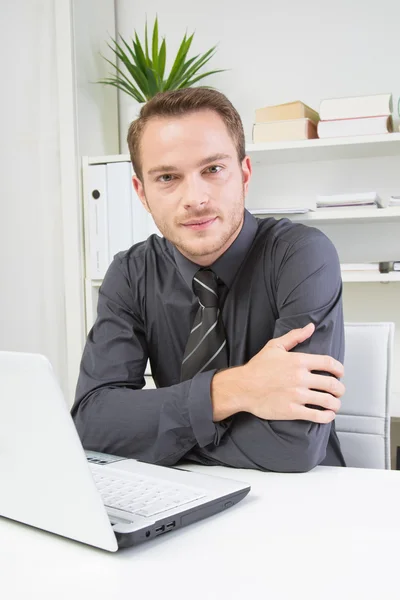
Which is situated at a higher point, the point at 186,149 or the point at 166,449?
the point at 186,149

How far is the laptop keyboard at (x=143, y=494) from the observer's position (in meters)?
0.75

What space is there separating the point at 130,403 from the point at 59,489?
49 cm

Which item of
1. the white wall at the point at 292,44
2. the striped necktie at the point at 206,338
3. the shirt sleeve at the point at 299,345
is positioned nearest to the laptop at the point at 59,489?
the shirt sleeve at the point at 299,345

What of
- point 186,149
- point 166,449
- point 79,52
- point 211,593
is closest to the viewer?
point 211,593

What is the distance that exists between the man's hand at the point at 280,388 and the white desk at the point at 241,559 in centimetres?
22

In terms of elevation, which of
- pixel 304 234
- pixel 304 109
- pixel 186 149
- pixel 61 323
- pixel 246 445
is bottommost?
pixel 61 323

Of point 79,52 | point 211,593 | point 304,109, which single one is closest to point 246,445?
point 211,593

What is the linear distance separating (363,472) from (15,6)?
7.11 feet

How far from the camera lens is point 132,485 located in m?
0.84

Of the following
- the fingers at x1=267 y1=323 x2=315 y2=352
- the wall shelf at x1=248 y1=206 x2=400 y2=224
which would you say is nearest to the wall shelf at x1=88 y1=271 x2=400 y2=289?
the wall shelf at x1=248 y1=206 x2=400 y2=224

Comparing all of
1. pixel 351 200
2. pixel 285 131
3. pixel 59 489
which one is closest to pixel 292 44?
pixel 285 131

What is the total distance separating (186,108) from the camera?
1339 mm

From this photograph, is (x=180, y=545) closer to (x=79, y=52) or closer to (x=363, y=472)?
(x=363, y=472)

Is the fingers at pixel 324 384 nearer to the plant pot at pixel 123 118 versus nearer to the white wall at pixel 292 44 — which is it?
the white wall at pixel 292 44
